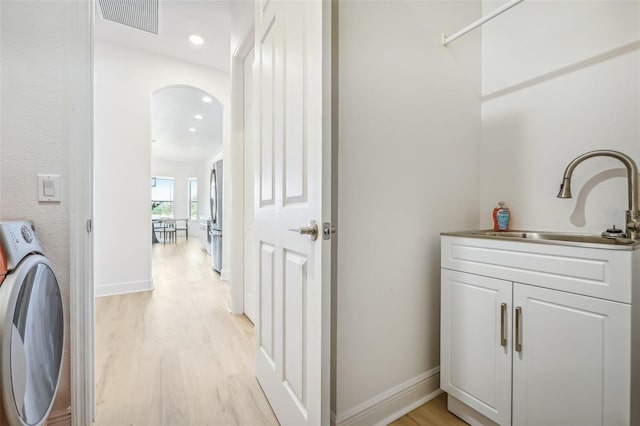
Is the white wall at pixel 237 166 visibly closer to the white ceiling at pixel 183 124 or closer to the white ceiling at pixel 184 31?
the white ceiling at pixel 184 31

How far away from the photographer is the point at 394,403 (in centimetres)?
139

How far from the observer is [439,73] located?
1577mm

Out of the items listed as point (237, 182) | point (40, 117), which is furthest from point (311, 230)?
point (237, 182)

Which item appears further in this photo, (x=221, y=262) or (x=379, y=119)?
(x=221, y=262)

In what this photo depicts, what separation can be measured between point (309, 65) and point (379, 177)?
1.87 ft

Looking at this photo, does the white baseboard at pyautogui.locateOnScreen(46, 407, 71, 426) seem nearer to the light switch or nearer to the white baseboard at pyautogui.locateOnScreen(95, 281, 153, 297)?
the light switch

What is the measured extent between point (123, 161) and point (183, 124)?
11.0ft

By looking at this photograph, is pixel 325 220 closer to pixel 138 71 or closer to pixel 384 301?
pixel 384 301

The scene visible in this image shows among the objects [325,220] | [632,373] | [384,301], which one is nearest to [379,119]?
[325,220]

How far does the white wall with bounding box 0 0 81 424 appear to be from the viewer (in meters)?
1.13

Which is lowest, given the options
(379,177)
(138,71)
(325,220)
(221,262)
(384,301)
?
(221,262)

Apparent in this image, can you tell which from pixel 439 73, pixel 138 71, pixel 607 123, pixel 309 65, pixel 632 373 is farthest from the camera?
pixel 138 71

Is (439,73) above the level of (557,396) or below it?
above

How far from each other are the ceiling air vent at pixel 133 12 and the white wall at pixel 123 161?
510mm
